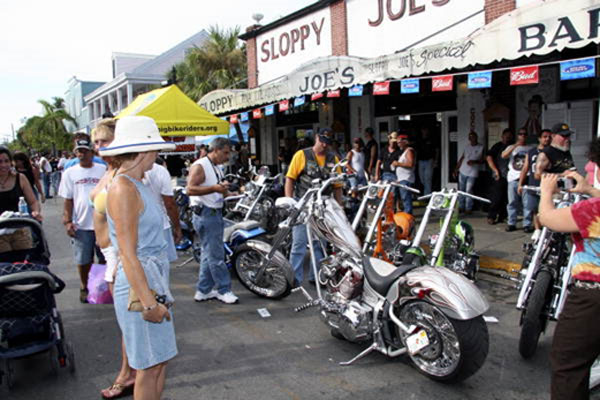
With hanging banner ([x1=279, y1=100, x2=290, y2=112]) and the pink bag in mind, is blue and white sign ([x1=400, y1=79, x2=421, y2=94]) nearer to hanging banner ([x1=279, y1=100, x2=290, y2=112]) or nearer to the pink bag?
hanging banner ([x1=279, y1=100, x2=290, y2=112])

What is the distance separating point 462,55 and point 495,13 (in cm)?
306

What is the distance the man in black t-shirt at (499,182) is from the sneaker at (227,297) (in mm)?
5763

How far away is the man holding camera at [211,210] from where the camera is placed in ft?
16.7

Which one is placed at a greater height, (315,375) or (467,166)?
(467,166)

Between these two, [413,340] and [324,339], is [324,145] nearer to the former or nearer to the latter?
[324,339]

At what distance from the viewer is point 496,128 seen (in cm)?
1012

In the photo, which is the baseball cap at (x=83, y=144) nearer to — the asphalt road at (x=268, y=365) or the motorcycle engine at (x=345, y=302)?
the asphalt road at (x=268, y=365)

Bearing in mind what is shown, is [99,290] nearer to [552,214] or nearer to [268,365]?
[268,365]

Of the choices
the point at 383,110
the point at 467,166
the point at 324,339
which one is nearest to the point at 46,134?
the point at 383,110

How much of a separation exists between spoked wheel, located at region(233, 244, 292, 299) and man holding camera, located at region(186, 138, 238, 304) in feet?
0.97

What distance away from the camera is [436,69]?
7.76 metres

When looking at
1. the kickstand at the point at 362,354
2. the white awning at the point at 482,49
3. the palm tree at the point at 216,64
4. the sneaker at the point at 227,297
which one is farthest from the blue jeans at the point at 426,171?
the palm tree at the point at 216,64

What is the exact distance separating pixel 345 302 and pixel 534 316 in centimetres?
149

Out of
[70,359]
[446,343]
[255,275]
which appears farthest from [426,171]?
[70,359]
